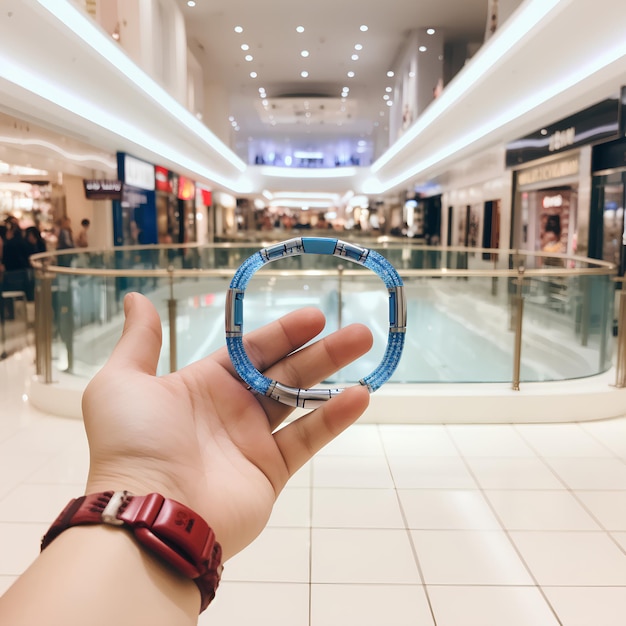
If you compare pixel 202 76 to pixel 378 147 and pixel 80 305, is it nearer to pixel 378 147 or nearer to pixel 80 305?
pixel 378 147

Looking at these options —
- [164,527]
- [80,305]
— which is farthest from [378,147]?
[164,527]

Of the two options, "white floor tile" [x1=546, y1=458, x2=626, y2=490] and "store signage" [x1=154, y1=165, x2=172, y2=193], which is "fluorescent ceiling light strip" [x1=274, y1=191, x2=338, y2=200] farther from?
"white floor tile" [x1=546, y1=458, x2=626, y2=490]

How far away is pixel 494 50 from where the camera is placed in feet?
25.4

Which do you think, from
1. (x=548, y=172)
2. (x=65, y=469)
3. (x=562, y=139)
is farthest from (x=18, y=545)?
(x=548, y=172)

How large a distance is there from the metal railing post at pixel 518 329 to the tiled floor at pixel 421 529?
1.86ft

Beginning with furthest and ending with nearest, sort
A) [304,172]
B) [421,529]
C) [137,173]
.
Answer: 1. [304,172]
2. [137,173]
3. [421,529]

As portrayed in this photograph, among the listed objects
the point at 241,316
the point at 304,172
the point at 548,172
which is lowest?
the point at 241,316

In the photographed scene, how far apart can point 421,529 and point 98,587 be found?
2.19 metres

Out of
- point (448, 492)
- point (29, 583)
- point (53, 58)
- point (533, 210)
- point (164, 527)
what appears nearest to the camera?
point (29, 583)

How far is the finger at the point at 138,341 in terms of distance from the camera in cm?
118

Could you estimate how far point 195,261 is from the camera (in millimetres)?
11148

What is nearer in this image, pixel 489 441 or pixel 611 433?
pixel 489 441

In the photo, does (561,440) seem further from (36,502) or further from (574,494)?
(36,502)

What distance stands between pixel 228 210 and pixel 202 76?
12370mm
